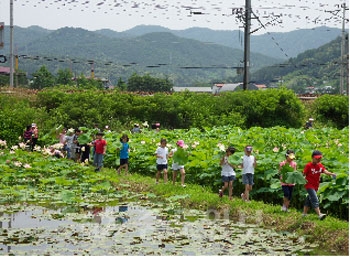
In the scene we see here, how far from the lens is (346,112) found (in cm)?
4703

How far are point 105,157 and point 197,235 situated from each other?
1224 cm

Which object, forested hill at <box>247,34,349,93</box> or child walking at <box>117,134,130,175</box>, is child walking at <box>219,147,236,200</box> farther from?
forested hill at <box>247,34,349,93</box>

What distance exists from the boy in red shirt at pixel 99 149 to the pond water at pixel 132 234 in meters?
6.06

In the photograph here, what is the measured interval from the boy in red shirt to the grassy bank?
2426mm

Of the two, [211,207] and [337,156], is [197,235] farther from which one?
[337,156]

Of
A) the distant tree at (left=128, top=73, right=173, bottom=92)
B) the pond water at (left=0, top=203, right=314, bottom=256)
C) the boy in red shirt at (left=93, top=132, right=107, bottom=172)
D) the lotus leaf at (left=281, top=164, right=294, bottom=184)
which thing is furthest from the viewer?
the distant tree at (left=128, top=73, right=173, bottom=92)

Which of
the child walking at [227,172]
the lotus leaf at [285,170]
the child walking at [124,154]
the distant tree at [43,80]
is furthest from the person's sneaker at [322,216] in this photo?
the distant tree at [43,80]

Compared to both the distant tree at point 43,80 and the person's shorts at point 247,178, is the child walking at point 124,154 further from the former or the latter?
the distant tree at point 43,80

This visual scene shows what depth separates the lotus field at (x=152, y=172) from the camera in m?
16.0

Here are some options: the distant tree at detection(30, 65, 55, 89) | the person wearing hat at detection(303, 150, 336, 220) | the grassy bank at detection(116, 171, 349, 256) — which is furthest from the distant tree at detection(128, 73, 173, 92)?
the person wearing hat at detection(303, 150, 336, 220)

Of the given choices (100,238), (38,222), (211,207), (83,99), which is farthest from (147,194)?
(83,99)

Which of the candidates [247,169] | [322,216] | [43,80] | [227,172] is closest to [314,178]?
[322,216]

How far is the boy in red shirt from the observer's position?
73.4ft

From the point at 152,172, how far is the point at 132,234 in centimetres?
930
